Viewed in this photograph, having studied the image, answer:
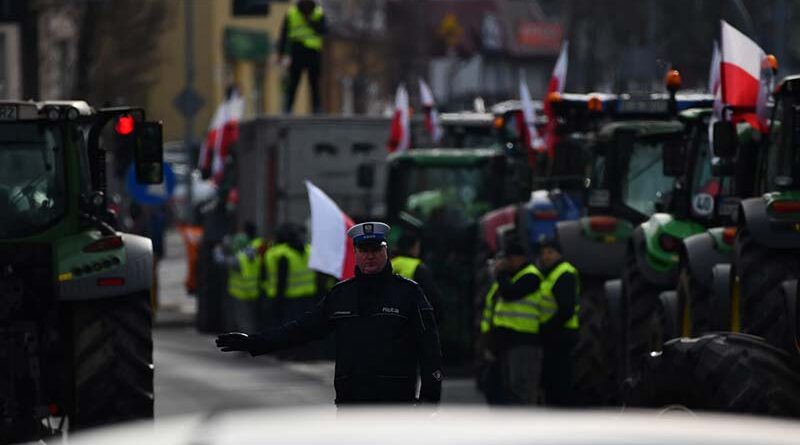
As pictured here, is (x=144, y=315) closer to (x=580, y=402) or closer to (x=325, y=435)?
(x=580, y=402)

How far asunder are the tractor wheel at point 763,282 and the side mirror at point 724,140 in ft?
3.85

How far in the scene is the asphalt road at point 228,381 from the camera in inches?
798

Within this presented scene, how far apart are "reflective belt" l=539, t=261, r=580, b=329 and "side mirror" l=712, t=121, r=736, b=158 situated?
12.3ft

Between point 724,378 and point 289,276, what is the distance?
1558 cm

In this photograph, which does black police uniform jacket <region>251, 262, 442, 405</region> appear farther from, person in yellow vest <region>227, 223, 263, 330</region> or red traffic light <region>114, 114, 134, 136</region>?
person in yellow vest <region>227, 223, 263, 330</region>

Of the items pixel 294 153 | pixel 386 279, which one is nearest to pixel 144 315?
pixel 386 279

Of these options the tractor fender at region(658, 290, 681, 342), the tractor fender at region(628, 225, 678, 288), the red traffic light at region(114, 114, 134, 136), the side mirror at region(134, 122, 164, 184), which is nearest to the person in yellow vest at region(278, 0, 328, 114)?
the tractor fender at region(628, 225, 678, 288)

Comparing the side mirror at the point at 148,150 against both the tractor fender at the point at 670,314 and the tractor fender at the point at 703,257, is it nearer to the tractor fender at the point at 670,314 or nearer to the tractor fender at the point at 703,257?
the tractor fender at the point at 703,257

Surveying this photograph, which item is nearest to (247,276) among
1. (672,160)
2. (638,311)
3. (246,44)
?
(638,311)

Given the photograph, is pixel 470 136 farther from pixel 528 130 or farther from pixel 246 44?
pixel 246 44

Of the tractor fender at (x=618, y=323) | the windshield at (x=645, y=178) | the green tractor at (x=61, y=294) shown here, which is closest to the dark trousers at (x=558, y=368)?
the tractor fender at (x=618, y=323)

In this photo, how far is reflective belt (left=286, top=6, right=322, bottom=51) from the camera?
3067 cm

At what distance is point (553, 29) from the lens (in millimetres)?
90250

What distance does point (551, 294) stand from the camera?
17266 mm
